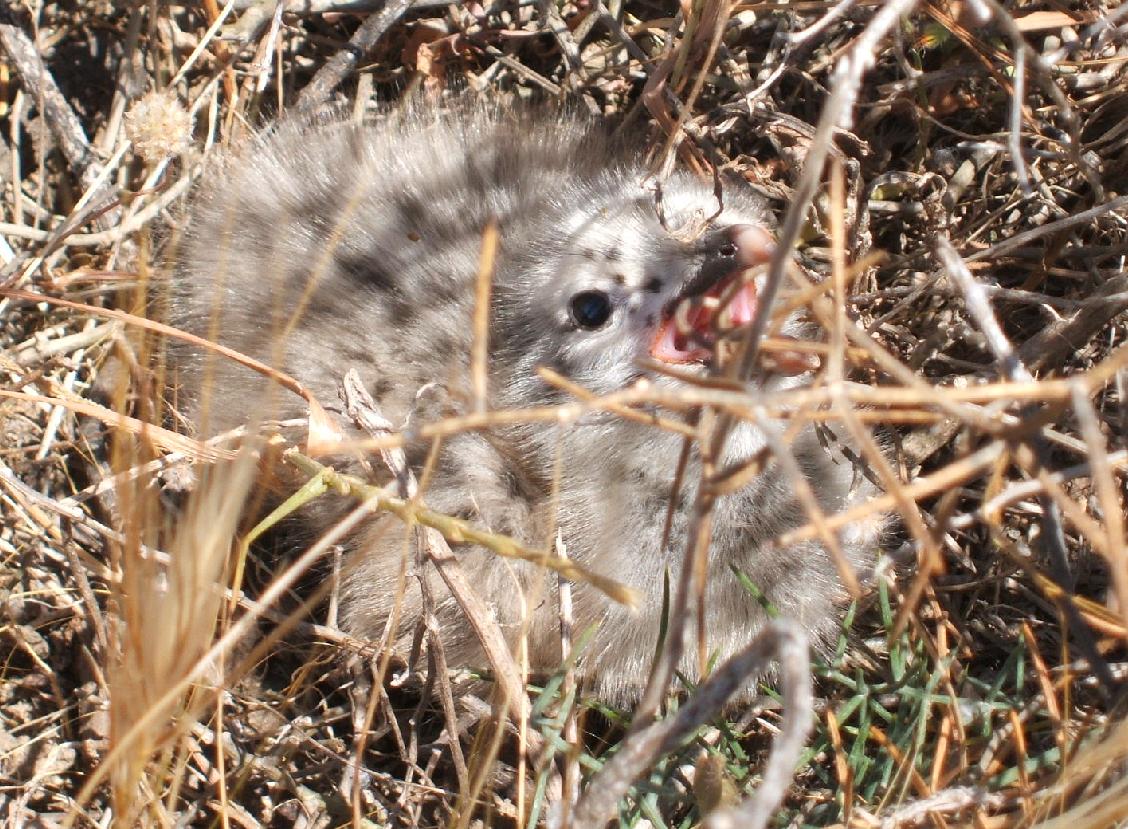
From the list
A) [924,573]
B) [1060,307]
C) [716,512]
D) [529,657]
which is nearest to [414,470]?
[529,657]

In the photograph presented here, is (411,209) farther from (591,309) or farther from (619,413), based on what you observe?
(619,413)

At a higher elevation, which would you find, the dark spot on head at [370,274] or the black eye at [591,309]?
the dark spot on head at [370,274]

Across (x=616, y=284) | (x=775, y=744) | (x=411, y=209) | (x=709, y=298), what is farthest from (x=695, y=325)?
(x=775, y=744)

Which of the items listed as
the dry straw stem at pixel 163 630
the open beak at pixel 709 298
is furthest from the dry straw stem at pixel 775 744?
the open beak at pixel 709 298

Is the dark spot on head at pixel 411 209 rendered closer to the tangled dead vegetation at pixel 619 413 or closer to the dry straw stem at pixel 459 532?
the tangled dead vegetation at pixel 619 413

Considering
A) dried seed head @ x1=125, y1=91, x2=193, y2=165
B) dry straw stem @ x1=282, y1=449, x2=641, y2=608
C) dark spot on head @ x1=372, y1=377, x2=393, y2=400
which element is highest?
dried seed head @ x1=125, y1=91, x2=193, y2=165

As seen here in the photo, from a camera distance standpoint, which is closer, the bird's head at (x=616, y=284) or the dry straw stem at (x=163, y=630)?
the dry straw stem at (x=163, y=630)

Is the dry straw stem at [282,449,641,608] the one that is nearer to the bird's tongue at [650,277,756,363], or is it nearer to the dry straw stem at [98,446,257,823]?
the dry straw stem at [98,446,257,823]

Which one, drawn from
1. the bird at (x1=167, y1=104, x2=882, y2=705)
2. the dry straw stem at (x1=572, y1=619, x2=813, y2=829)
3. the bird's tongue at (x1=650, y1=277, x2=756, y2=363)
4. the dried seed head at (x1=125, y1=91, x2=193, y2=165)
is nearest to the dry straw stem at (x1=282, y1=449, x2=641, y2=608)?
the dry straw stem at (x1=572, y1=619, x2=813, y2=829)
